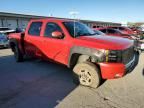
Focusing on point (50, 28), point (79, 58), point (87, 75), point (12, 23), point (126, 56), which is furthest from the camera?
point (12, 23)

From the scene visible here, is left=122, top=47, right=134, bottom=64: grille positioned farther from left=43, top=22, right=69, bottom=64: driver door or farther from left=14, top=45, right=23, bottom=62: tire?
left=14, top=45, right=23, bottom=62: tire

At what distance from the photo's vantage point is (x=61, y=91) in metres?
4.80

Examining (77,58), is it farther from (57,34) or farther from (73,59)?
(57,34)

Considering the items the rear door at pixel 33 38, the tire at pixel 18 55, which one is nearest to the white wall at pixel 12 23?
the tire at pixel 18 55

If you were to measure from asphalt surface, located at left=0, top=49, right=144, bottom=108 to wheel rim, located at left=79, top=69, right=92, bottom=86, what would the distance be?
167 mm

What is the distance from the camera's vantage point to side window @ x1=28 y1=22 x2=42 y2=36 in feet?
22.3

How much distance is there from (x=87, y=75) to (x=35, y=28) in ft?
10.4

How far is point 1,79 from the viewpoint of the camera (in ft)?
19.2

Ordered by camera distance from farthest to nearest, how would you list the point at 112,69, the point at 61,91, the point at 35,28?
the point at 35,28, the point at 61,91, the point at 112,69

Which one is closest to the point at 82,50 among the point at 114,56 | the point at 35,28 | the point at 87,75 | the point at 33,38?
the point at 87,75

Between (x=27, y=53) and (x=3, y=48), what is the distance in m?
6.77

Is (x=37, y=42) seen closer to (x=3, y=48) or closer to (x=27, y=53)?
(x=27, y=53)

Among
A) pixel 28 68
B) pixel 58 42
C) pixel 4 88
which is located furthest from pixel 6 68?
pixel 58 42

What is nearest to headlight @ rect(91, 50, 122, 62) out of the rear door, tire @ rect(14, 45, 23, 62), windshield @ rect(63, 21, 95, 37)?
windshield @ rect(63, 21, 95, 37)
